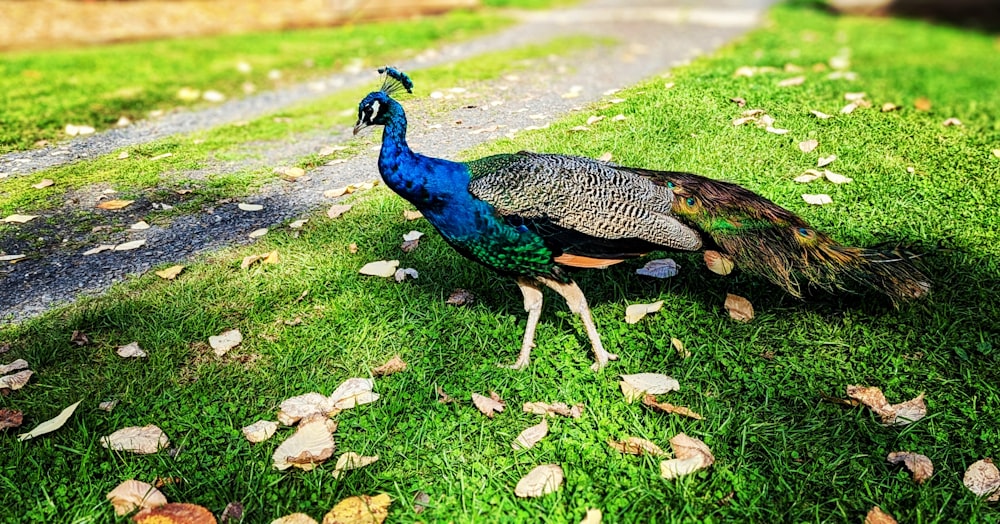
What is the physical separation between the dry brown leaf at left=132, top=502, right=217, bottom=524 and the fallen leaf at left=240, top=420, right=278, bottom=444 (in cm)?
35

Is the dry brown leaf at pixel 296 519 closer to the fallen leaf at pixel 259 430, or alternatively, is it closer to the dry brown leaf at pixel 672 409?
the fallen leaf at pixel 259 430

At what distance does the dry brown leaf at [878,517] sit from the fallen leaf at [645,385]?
0.78 metres

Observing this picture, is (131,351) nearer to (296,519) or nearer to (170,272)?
(170,272)

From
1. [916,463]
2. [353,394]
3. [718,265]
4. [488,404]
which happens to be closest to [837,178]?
[718,265]

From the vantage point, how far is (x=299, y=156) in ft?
14.2

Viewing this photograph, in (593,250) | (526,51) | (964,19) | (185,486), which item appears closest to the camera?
(185,486)

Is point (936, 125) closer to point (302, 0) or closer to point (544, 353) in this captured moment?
point (544, 353)

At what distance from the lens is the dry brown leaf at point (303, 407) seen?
107 inches

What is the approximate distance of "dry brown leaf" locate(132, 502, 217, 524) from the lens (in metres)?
2.28

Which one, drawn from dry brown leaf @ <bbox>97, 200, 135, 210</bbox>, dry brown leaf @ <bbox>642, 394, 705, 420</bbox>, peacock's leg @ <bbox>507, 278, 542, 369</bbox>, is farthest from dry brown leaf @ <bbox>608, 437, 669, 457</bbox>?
dry brown leaf @ <bbox>97, 200, 135, 210</bbox>

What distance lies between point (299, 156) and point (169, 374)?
1777 mm

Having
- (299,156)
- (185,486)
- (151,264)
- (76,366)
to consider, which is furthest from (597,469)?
(299,156)

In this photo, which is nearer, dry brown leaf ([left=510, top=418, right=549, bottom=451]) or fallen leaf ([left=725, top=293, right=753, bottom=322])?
dry brown leaf ([left=510, top=418, right=549, bottom=451])

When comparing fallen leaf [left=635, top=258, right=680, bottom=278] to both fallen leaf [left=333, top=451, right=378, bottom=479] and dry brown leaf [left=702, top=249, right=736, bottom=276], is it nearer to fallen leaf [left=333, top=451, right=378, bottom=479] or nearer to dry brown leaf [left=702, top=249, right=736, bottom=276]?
dry brown leaf [left=702, top=249, right=736, bottom=276]
